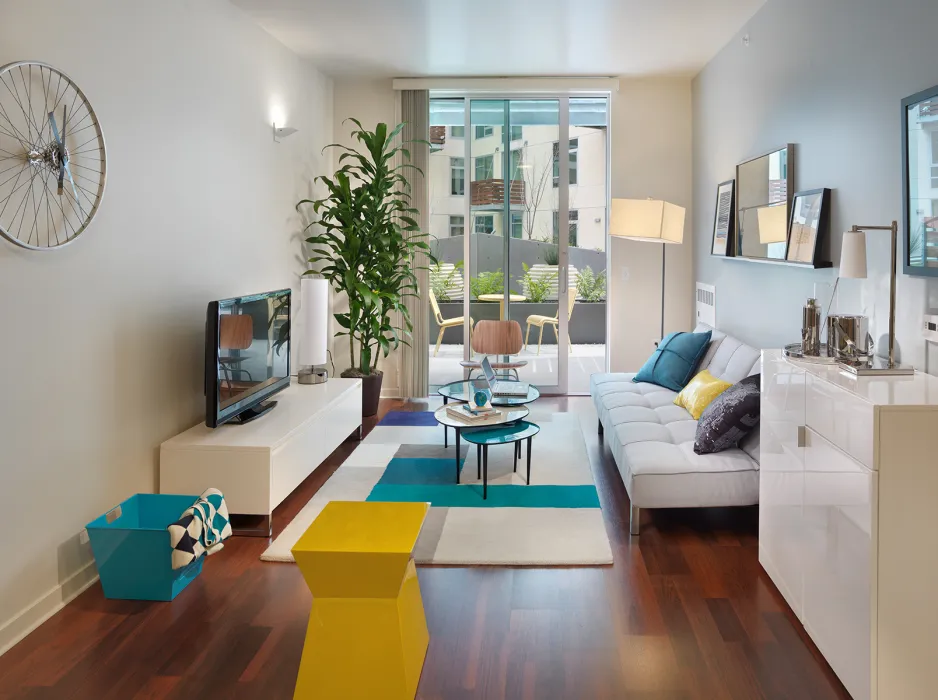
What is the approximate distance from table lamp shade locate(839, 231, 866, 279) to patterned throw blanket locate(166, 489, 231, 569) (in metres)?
2.51

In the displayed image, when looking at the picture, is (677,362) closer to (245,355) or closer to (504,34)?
(504,34)

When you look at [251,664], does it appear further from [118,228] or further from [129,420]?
[118,228]

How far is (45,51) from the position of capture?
8.93 feet

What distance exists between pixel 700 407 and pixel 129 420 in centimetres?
290

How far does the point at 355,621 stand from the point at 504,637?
23.8 inches

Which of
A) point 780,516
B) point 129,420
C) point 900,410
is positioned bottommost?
point 780,516

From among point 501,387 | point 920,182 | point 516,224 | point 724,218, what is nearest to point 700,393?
point 501,387

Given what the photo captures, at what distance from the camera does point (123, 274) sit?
3.24 m

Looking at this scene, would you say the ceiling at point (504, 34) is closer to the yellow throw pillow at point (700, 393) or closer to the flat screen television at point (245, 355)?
the flat screen television at point (245, 355)

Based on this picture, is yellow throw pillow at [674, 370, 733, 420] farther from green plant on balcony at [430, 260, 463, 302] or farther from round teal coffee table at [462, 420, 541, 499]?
green plant on balcony at [430, 260, 463, 302]

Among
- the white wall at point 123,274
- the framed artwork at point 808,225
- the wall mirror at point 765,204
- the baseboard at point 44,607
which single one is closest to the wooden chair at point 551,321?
the wall mirror at point 765,204

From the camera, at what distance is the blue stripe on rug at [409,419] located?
18.5 ft

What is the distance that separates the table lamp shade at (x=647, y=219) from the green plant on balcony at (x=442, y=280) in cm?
163

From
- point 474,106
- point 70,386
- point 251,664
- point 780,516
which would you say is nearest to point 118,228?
point 70,386
